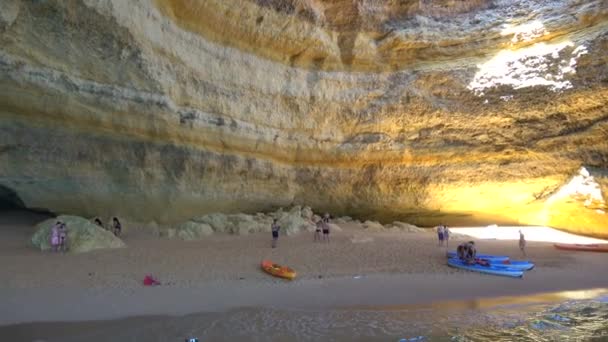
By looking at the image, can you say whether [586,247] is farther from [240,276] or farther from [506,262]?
[240,276]

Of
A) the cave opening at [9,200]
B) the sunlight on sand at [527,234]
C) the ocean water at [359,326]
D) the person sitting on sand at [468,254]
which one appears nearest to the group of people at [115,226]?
the cave opening at [9,200]

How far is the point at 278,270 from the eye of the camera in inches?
372

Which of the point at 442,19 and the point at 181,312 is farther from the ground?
the point at 442,19

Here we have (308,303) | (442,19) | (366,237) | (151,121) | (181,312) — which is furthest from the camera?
(442,19)

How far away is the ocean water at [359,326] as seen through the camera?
6250 millimetres

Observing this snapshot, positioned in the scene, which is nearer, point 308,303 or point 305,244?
point 308,303

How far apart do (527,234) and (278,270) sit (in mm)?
10379

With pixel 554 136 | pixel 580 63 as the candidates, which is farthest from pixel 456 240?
pixel 580 63

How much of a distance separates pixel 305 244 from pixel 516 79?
369 inches

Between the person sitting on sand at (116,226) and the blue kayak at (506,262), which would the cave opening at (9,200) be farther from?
the blue kayak at (506,262)

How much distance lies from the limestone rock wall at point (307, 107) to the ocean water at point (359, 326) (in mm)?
6581

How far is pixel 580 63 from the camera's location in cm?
1364

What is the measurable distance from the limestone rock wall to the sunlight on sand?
0.47 metres

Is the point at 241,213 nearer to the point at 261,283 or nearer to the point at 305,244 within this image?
the point at 305,244
